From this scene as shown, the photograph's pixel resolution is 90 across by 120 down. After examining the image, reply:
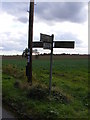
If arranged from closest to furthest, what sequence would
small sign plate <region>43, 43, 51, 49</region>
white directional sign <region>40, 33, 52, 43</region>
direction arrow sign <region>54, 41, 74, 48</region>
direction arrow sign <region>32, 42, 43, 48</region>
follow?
white directional sign <region>40, 33, 52, 43</region>
small sign plate <region>43, 43, 51, 49</region>
direction arrow sign <region>54, 41, 74, 48</region>
direction arrow sign <region>32, 42, 43, 48</region>

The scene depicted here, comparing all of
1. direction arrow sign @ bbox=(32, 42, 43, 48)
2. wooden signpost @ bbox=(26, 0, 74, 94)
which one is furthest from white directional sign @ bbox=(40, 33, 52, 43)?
direction arrow sign @ bbox=(32, 42, 43, 48)

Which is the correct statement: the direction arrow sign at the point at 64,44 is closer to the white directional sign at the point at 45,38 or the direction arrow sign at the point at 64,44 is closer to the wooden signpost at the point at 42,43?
the wooden signpost at the point at 42,43

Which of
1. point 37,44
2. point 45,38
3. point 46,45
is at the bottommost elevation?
point 46,45

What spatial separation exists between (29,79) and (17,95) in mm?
2012

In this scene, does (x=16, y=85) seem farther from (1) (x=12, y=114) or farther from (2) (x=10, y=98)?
(1) (x=12, y=114)

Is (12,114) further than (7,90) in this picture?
No

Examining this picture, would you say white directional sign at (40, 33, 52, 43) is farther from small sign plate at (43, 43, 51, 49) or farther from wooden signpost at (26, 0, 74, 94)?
small sign plate at (43, 43, 51, 49)

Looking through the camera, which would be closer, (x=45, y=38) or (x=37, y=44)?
(x=45, y=38)

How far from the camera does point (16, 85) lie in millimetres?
10812

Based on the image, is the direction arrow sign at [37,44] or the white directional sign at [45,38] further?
the direction arrow sign at [37,44]

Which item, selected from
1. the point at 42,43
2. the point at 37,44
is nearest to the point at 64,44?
the point at 42,43

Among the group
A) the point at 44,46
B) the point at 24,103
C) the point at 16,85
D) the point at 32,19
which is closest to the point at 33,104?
the point at 24,103

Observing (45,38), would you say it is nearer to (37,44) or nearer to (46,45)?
(46,45)

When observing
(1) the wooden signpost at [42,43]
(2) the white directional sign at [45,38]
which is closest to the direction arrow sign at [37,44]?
(1) the wooden signpost at [42,43]
